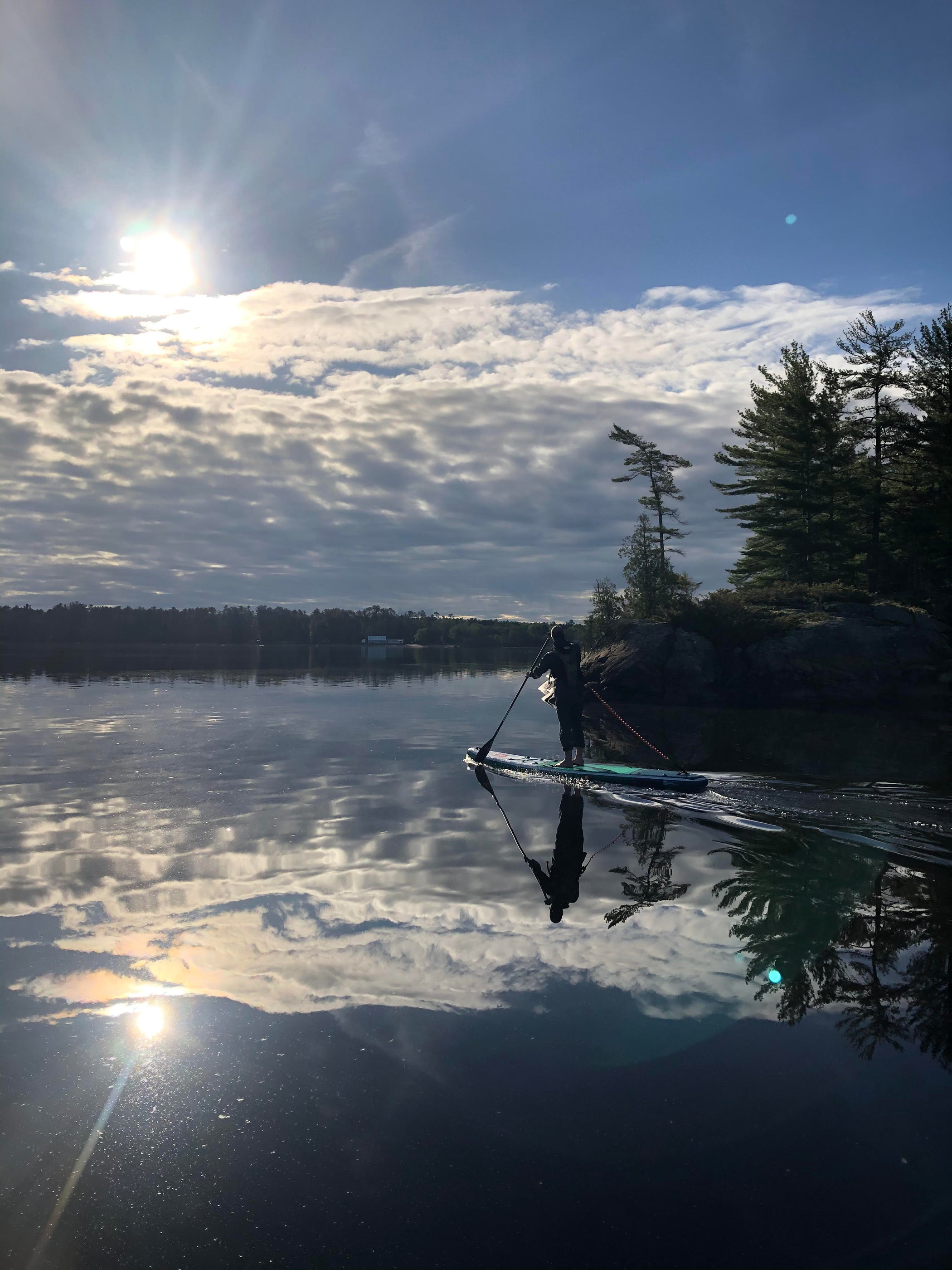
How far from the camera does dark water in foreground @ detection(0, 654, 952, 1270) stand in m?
3.88

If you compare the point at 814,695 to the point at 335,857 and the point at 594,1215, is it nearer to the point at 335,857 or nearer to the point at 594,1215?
the point at 335,857

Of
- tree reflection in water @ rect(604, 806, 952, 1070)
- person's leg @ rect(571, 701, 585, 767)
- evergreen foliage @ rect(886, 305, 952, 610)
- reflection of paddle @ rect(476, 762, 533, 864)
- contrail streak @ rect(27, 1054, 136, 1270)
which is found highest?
evergreen foliage @ rect(886, 305, 952, 610)

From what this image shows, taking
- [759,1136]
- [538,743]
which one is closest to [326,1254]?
[759,1136]

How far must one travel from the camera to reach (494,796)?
14.9 m

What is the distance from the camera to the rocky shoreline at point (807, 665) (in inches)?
1293

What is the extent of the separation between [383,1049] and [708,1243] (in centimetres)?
253

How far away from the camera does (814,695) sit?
33531 mm

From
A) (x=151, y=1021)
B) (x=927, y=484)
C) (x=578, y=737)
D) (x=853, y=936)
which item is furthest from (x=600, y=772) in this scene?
(x=927, y=484)

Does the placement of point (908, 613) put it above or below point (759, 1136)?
above

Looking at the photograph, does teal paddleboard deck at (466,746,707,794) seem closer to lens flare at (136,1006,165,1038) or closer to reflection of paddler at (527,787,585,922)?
reflection of paddler at (527,787,585,922)

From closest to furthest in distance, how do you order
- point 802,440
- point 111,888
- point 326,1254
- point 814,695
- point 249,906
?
point 326,1254, point 249,906, point 111,888, point 814,695, point 802,440

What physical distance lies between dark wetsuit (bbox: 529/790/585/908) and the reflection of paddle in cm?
45

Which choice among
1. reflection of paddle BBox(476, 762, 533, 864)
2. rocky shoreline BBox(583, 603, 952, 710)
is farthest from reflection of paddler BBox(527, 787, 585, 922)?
rocky shoreline BBox(583, 603, 952, 710)

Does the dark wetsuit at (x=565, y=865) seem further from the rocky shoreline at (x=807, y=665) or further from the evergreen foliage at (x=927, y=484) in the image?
the evergreen foliage at (x=927, y=484)
